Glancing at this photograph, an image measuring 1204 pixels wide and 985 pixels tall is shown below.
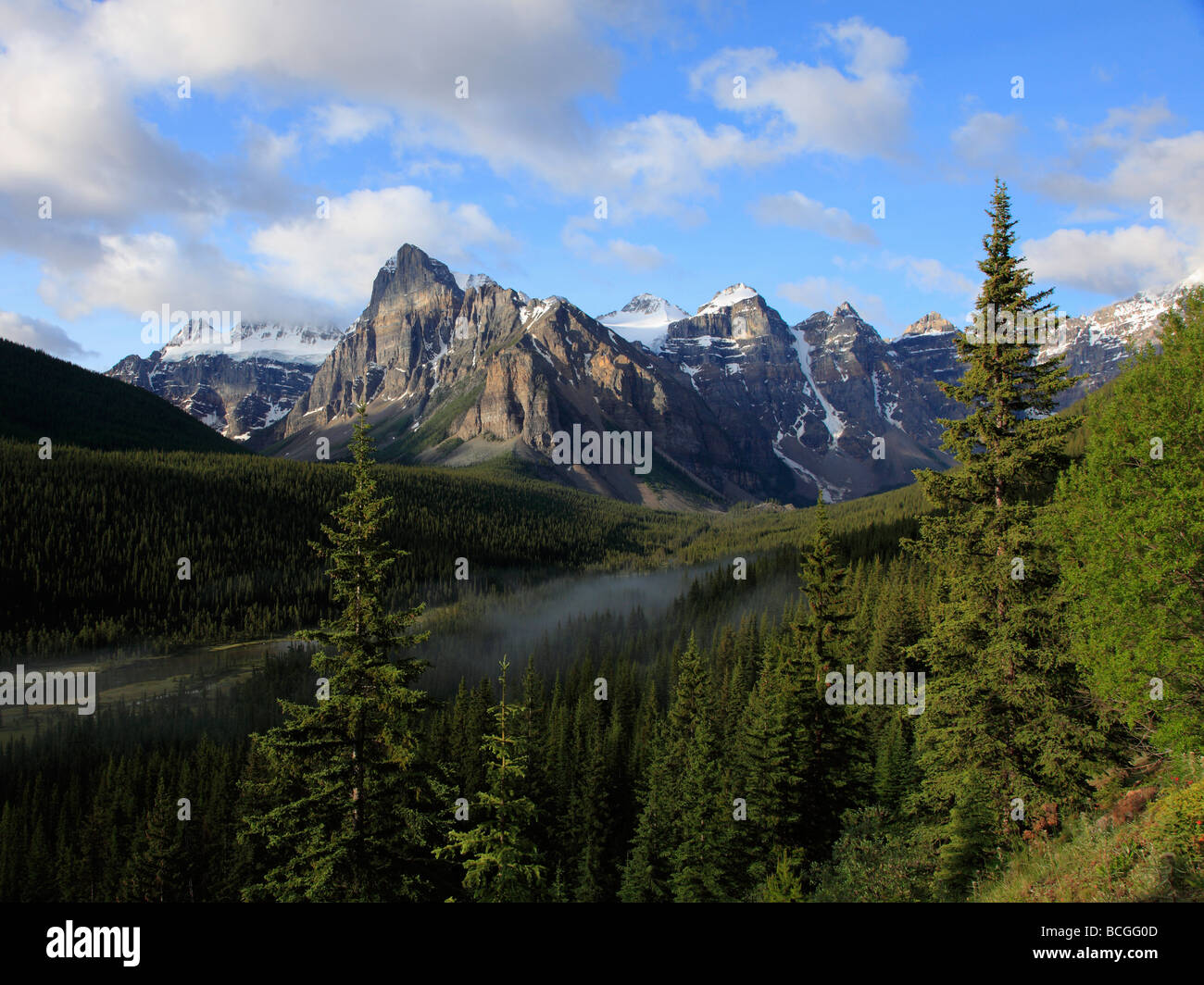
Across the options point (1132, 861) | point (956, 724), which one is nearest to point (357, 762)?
point (1132, 861)

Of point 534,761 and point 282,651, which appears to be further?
point 282,651

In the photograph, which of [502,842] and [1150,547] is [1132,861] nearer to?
[1150,547]

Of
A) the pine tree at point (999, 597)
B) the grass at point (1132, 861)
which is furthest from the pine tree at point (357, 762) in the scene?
the pine tree at point (999, 597)

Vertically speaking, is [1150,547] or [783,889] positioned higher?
[1150,547]

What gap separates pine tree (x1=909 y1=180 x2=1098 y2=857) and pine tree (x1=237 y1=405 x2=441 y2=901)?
47.3 ft

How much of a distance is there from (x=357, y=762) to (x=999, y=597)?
58.3 feet

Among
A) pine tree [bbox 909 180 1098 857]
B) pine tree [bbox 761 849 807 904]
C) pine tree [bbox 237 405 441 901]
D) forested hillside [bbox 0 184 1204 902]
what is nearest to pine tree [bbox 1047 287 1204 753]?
forested hillside [bbox 0 184 1204 902]

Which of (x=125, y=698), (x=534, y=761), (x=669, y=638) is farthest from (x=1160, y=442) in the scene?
(x=125, y=698)

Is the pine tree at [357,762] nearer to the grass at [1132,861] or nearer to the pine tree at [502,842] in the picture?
the pine tree at [502,842]

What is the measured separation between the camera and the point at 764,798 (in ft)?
96.0

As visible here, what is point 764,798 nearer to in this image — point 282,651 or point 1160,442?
point 1160,442

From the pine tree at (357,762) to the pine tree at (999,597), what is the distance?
567 inches

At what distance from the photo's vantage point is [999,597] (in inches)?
752
